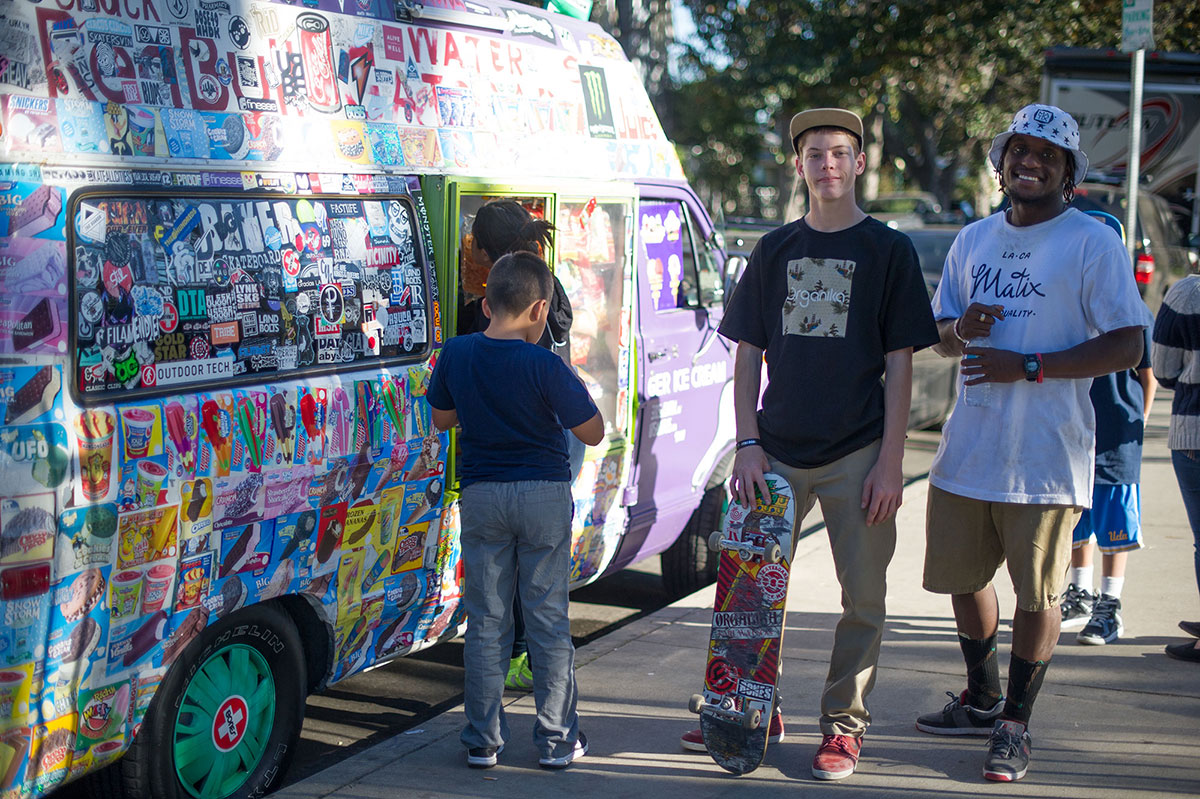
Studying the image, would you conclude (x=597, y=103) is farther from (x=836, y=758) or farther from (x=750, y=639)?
(x=836, y=758)

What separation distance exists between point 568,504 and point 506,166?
1517 millimetres

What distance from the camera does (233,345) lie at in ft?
11.7

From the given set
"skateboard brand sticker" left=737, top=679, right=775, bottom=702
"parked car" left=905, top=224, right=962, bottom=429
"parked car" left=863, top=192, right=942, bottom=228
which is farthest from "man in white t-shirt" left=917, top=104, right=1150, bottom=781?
"parked car" left=863, top=192, right=942, bottom=228

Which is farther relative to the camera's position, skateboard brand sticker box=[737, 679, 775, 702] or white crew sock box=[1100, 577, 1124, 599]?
white crew sock box=[1100, 577, 1124, 599]

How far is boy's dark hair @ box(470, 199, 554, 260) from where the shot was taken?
14.7ft

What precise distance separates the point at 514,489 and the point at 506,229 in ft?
3.59

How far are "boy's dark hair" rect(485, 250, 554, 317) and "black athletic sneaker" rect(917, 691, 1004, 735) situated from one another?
1.97 metres

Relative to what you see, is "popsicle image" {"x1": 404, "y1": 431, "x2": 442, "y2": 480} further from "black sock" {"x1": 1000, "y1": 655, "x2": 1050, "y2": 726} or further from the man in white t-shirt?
"black sock" {"x1": 1000, "y1": 655, "x2": 1050, "y2": 726}

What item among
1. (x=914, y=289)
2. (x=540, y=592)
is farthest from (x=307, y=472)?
(x=914, y=289)

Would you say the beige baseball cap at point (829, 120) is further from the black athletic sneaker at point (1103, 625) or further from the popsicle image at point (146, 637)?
the black athletic sneaker at point (1103, 625)

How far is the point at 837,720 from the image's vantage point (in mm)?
3953

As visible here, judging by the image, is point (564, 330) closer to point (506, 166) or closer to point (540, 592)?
point (506, 166)

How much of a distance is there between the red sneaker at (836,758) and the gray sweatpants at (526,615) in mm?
783

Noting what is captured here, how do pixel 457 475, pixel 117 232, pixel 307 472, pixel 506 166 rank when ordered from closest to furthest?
pixel 117 232 < pixel 307 472 < pixel 457 475 < pixel 506 166
